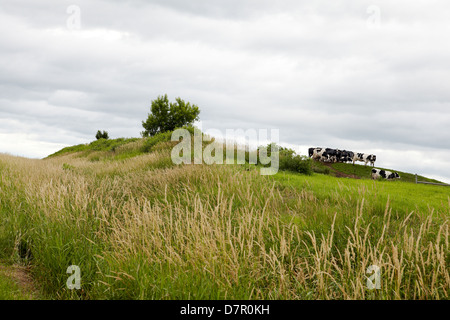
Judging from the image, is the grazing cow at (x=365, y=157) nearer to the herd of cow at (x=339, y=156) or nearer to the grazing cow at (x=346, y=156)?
the herd of cow at (x=339, y=156)

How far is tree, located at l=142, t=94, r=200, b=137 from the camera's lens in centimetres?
4600

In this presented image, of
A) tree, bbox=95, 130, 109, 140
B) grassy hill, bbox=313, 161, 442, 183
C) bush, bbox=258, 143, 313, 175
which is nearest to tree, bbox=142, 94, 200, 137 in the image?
tree, bbox=95, 130, 109, 140

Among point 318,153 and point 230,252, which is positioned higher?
point 318,153

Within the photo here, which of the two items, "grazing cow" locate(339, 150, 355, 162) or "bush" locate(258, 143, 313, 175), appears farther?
"grazing cow" locate(339, 150, 355, 162)

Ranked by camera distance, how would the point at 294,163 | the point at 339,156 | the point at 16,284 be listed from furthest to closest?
the point at 339,156, the point at 294,163, the point at 16,284

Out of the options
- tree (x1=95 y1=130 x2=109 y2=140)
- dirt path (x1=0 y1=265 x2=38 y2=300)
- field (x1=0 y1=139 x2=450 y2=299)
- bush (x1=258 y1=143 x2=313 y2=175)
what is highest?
tree (x1=95 y1=130 x2=109 y2=140)

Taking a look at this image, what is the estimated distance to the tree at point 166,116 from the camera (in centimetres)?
4600

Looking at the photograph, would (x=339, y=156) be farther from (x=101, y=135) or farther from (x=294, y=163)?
(x=101, y=135)

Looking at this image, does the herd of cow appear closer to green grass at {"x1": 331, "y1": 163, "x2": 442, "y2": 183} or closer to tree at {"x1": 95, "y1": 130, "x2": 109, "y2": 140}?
A: green grass at {"x1": 331, "y1": 163, "x2": 442, "y2": 183}

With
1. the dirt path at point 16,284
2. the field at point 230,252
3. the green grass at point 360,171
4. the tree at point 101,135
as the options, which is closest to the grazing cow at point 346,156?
the green grass at point 360,171

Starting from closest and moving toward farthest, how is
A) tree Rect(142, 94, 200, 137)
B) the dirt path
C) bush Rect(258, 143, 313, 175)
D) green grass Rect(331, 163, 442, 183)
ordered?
the dirt path → bush Rect(258, 143, 313, 175) → green grass Rect(331, 163, 442, 183) → tree Rect(142, 94, 200, 137)

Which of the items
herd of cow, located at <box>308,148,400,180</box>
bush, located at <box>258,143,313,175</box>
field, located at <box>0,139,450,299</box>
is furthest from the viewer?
herd of cow, located at <box>308,148,400,180</box>

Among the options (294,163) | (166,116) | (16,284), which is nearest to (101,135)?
(166,116)

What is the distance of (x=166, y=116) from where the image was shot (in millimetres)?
45969
